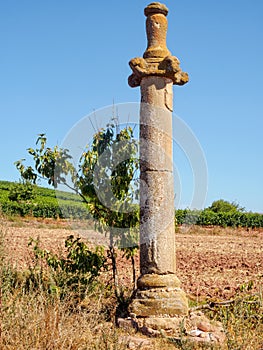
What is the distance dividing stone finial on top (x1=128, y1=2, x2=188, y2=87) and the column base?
2717mm

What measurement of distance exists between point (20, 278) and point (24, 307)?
288cm

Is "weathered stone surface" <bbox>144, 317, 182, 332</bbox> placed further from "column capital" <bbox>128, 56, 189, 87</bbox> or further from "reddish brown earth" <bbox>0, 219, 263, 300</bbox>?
"column capital" <bbox>128, 56, 189, 87</bbox>

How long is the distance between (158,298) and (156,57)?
3.24 metres

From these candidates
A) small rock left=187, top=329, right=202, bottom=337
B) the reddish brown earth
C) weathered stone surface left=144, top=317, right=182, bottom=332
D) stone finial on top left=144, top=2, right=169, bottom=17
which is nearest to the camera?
small rock left=187, top=329, right=202, bottom=337

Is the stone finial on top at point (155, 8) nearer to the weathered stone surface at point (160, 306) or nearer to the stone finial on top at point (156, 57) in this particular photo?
the stone finial on top at point (156, 57)

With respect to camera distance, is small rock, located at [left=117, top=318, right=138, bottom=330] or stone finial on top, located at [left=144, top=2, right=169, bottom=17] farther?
stone finial on top, located at [left=144, top=2, right=169, bottom=17]

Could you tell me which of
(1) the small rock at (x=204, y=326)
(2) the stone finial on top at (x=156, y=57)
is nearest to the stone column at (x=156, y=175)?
(2) the stone finial on top at (x=156, y=57)

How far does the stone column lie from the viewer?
21.0ft

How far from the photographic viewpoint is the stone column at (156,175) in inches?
252

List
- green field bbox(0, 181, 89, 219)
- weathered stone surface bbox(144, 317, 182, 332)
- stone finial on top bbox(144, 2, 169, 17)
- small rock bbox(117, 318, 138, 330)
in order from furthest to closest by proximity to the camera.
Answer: green field bbox(0, 181, 89, 219), stone finial on top bbox(144, 2, 169, 17), small rock bbox(117, 318, 138, 330), weathered stone surface bbox(144, 317, 182, 332)

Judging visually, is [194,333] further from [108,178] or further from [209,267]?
[209,267]

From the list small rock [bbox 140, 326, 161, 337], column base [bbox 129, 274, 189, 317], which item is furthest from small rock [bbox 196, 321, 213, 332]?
small rock [bbox 140, 326, 161, 337]

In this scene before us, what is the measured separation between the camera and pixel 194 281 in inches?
429

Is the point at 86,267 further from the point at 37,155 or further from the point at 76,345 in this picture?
the point at 76,345
